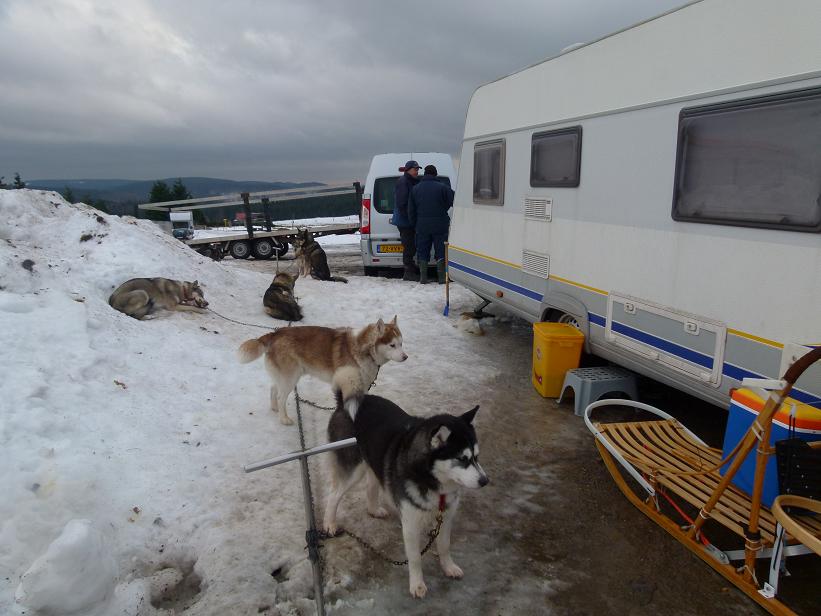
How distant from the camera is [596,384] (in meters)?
5.05

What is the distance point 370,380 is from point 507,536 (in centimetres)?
200

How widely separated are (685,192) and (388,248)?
8.10 m

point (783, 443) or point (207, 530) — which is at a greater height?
point (783, 443)

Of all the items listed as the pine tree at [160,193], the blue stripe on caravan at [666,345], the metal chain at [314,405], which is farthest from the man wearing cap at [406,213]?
the pine tree at [160,193]

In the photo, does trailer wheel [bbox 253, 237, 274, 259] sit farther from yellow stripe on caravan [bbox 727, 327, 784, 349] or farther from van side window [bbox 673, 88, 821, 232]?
yellow stripe on caravan [bbox 727, 327, 784, 349]

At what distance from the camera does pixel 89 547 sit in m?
2.69

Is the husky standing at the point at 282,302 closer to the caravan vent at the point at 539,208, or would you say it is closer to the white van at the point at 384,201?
the white van at the point at 384,201

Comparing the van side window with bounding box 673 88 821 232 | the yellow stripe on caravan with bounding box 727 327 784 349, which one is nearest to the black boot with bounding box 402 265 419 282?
the van side window with bounding box 673 88 821 232

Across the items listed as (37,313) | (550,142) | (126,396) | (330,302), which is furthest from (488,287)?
(37,313)

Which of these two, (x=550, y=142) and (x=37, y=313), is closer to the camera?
(x=37, y=313)

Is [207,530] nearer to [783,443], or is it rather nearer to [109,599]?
[109,599]

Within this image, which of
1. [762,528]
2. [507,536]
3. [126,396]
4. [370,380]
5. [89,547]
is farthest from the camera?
[370,380]

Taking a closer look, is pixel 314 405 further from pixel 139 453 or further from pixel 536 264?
pixel 536 264

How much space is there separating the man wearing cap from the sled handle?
8473mm
